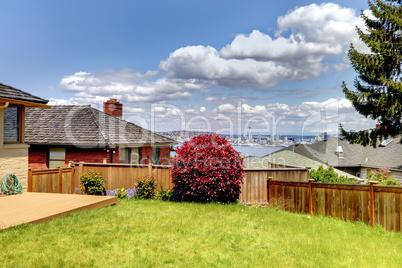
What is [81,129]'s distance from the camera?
60.6 feet

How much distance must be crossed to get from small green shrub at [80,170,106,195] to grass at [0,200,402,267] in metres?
4.14

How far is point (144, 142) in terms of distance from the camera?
65.2ft

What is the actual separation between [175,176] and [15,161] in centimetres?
628

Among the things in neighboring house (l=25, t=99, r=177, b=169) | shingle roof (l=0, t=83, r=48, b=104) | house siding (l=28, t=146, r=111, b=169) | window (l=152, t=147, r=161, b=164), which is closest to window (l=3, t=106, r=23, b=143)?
shingle roof (l=0, t=83, r=48, b=104)

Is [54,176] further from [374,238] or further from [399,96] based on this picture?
[399,96]

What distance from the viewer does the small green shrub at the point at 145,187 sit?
12.7 m

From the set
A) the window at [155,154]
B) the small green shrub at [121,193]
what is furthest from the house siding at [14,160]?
the window at [155,154]

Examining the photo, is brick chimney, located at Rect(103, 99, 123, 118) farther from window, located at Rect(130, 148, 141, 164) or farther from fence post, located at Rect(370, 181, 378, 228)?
fence post, located at Rect(370, 181, 378, 228)

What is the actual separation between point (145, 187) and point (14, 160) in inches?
205

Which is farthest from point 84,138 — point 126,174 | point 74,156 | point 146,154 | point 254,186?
point 254,186

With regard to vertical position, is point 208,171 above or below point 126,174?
above

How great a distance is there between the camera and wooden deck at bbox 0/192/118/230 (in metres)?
7.76

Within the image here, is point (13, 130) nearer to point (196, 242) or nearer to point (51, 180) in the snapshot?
point (51, 180)

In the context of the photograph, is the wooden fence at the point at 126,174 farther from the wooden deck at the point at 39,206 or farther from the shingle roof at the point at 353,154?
the shingle roof at the point at 353,154
